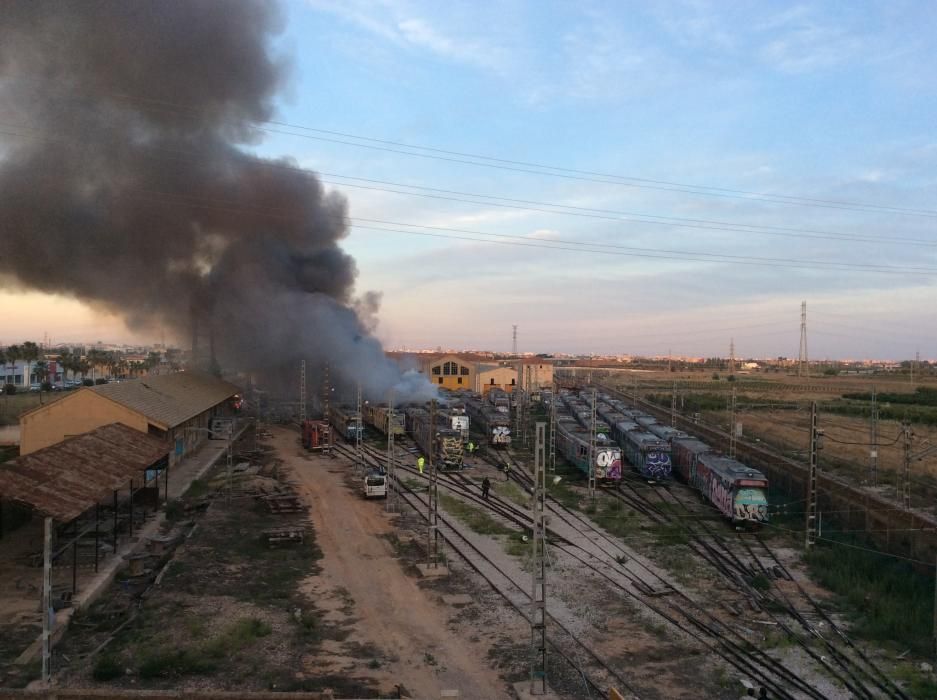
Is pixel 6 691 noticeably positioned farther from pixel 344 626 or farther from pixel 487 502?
pixel 487 502

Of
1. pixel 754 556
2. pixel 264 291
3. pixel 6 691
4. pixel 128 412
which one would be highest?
pixel 264 291

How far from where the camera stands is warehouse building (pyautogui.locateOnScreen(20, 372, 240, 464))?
33875 millimetres

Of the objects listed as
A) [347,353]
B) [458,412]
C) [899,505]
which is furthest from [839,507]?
[347,353]

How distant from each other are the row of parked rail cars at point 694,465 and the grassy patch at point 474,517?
363 inches

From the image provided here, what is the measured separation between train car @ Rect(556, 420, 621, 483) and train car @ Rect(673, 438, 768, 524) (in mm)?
3890

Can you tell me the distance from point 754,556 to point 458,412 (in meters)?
27.7

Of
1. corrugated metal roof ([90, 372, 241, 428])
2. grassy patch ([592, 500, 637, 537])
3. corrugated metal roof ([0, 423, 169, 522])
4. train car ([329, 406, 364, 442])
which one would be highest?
corrugated metal roof ([90, 372, 241, 428])

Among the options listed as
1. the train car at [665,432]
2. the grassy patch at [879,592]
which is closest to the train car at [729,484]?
the grassy patch at [879,592]

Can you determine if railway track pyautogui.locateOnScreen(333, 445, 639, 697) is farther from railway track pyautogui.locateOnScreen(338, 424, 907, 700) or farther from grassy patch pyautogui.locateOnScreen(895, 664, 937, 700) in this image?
grassy patch pyautogui.locateOnScreen(895, 664, 937, 700)

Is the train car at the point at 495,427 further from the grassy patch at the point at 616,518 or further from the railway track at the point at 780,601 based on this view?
the railway track at the point at 780,601

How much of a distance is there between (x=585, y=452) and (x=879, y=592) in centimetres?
1943

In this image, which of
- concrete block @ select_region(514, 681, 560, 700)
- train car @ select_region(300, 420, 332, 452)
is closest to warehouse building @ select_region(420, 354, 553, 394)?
train car @ select_region(300, 420, 332, 452)

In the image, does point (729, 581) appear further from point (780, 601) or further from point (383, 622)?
point (383, 622)

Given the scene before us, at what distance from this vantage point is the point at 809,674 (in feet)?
48.4
